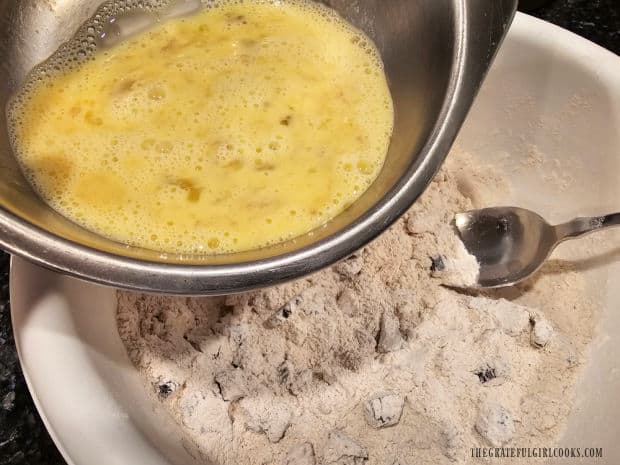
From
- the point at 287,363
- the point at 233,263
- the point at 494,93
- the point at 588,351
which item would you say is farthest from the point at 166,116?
the point at 588,351

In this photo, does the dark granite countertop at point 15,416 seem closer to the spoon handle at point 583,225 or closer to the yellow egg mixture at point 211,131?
the yellow egg mixture at point 211,131

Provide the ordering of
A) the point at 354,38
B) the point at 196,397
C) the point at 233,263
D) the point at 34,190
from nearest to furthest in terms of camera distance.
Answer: the point at 233,263 < the point at 34,190 < the point at 196,397 < the point at 354,38

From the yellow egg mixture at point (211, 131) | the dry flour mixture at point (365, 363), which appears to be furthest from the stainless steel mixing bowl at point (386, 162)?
the dry flour mixture at point (365, 363)

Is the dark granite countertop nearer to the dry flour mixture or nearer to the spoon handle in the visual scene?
the dry flour mixture

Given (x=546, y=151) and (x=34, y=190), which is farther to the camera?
(x=546, y=151)

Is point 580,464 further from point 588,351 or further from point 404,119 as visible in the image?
point 404,119

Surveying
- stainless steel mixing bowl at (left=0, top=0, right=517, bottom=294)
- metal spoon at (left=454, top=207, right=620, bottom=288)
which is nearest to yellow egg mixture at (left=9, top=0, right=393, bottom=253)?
stainless steel mixing bowl at (left=0, top=0, right=517, bottom=294)
